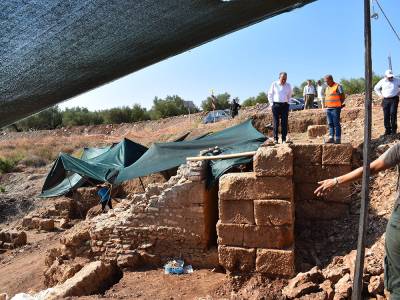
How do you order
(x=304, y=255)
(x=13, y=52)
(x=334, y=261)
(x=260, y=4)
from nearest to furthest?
(x=13, y=52)
(x=260, y=4)
(x=334, y=261)
(x=304, y=255)

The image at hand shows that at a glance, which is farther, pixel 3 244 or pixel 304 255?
pixel 3 244

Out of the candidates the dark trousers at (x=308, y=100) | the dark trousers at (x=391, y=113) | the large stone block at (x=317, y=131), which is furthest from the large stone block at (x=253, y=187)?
the dark trousers at (x=308, y=100)

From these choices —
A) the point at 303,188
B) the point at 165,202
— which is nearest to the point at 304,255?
the point at 303,188

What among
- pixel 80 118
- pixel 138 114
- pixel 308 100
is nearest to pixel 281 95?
pixel 308 100

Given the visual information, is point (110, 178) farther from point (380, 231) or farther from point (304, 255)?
point (380, 231)

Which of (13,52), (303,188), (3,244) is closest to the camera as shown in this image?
(13,52)

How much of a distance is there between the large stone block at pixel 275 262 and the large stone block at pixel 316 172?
1.43 metres

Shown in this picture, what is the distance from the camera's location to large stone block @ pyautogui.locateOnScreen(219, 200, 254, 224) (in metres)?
6.97

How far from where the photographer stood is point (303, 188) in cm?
757

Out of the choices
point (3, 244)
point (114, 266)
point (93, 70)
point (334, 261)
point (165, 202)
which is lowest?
point (3, 244)

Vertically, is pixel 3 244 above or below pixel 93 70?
below

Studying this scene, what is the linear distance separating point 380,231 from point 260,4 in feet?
18.5

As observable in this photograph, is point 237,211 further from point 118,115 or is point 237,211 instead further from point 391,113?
point 118,115

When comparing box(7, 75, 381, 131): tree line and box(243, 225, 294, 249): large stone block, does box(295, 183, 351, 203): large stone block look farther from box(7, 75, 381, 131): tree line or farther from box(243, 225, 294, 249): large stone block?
box(7, 75, 381, 131): tree line
